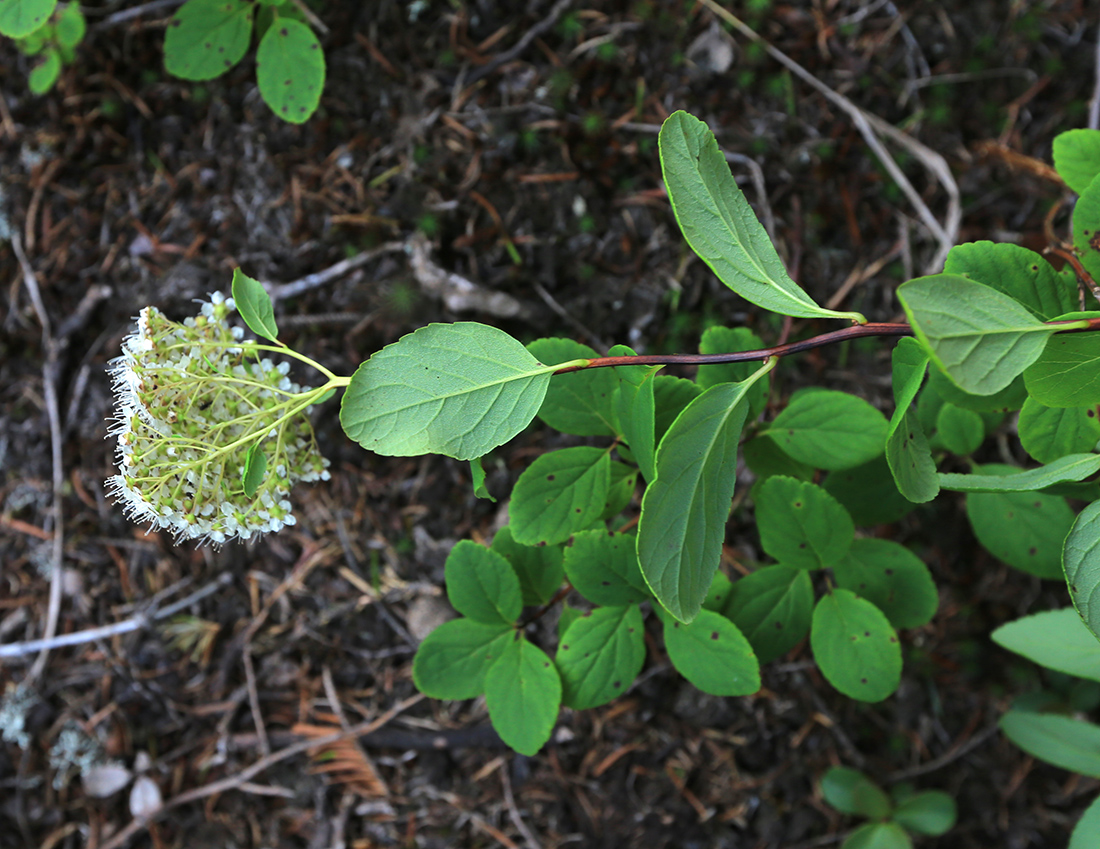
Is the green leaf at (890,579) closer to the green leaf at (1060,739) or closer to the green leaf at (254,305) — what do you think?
the green leaf at (1060,739)

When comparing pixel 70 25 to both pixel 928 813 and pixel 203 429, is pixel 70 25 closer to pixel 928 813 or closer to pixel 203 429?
pixel 203 429

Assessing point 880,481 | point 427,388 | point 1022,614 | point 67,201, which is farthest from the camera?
point 67,201

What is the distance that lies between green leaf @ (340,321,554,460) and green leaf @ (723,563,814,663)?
808 mm

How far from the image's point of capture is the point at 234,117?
8.41 ft

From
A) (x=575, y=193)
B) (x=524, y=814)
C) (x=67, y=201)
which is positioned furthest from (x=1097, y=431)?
(x=67, y=201)

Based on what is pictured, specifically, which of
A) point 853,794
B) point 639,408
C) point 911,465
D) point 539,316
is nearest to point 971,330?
point 911,465

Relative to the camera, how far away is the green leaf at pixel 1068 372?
117 cm

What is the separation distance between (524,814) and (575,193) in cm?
215

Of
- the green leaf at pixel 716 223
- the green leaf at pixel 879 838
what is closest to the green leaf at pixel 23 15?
the green leaf at pixel 716 223

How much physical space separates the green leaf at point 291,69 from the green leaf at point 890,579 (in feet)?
6.43

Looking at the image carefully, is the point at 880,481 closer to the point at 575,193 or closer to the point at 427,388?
the point at 427,388

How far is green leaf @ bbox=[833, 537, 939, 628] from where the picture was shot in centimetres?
170

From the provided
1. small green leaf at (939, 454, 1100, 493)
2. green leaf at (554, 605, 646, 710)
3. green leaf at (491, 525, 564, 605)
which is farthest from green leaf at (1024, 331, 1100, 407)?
green leaf at (491, 525, 564, 605)

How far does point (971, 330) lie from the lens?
3.14 feet
